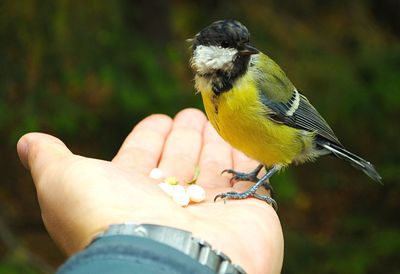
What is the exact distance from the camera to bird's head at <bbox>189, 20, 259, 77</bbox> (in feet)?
8.59

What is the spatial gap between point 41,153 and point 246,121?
0.93 meters

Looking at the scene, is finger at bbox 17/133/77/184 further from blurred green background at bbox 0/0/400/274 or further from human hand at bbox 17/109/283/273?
blurred green background at bbox 0/0/400/274

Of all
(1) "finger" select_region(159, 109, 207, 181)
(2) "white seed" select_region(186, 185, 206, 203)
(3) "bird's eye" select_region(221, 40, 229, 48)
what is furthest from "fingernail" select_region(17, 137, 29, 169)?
(3) "bird's eye" select_region(221, 40, 229, 48)

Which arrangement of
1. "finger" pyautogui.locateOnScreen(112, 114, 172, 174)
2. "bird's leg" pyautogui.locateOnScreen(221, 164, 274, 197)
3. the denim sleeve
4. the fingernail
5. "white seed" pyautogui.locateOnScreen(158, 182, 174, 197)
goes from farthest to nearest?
"bird's leg" pyautogui.locateOnScreen(221, 164, 274, 197) < "finger" pyautogui.locateOnScreen(112, 114, 172, 174) < "white seed" pyautogui.locateOnScreen(158, 182, 174, 197) < the fingernail < the denim sleeve

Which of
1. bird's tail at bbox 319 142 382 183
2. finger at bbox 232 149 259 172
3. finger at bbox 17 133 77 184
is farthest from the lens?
finger at bbox 232 149 259 172

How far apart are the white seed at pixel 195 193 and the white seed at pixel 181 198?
51mm

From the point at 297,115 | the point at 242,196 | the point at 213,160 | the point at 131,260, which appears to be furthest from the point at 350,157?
the point at 131,260

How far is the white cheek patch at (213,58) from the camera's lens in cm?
266

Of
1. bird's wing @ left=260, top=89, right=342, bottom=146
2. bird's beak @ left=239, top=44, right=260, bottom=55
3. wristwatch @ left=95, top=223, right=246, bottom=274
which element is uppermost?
bird's beak @ left=239, top=44, right=260, bottom=55

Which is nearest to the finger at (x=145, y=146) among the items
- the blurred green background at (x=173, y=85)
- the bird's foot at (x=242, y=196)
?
the bird's foot at (x=242, y=196)

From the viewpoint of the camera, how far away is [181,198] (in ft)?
7.70

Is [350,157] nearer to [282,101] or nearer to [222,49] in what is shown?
[282,101]

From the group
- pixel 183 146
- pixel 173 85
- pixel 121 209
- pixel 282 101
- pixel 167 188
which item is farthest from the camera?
pixel 173 85

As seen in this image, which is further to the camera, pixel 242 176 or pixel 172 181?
pixel 242 176
